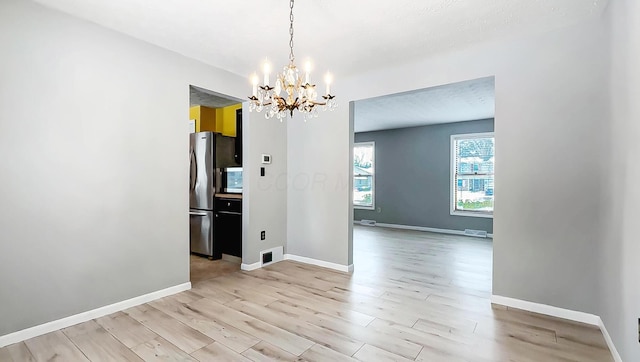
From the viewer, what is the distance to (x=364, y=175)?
8594 millimetres

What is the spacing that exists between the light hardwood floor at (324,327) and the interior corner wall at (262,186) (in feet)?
2.02

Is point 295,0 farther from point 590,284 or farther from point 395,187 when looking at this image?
point 395,187

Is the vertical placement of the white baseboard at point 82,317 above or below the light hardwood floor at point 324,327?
above

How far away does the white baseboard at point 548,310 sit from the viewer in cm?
253

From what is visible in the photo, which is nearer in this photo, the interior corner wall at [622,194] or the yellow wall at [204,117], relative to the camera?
the interior corner wall at [622,194]

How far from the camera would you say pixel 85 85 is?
256 centimetres

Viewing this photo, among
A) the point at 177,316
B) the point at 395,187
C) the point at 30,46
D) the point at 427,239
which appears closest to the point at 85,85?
the point at 30,46

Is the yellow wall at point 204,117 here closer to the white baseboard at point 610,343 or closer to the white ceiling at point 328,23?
the white ceiling at point 328,23

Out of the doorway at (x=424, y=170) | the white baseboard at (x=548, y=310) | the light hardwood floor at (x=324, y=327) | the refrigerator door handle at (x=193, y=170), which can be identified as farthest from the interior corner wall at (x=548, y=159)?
the refrigerator door handle at (x=193, y=170)

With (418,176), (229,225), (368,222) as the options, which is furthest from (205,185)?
(418,176)

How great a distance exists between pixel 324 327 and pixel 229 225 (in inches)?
96.4

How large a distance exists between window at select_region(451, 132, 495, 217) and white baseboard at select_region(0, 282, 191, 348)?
601 centimetres

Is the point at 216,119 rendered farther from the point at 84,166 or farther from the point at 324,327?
the point at 324,327

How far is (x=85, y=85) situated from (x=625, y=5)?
392 centimetres
